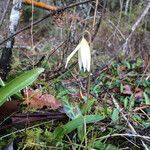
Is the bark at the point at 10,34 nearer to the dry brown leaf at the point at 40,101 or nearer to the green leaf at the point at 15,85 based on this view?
the dry brown leaf at the point at 40,101

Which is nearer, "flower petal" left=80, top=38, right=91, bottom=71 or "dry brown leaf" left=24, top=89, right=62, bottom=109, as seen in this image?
"flower petal" left=80, top=38, right=91, bottom=71

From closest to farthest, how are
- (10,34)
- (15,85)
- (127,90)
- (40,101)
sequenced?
(15,85) < (40,101) < (10,34) < (127,90)

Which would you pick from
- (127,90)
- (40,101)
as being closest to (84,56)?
(40,101)

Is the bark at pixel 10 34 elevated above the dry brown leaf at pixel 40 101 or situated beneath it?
elevated above

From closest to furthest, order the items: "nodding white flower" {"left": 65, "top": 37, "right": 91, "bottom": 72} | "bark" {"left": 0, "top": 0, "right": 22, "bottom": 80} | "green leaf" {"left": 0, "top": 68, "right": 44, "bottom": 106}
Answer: "nodding white flower" {"left": 65, "top": 37, "right": 91, "bottom": 72} → "green leaf" {"left": 0, "top": 68, "right": 44, "bottom": 106} → "bark" {"left": 0, "top": 0, "right": 22, "bottom": 80}

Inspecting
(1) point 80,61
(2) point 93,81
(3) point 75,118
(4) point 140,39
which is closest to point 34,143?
(3) point 75,118

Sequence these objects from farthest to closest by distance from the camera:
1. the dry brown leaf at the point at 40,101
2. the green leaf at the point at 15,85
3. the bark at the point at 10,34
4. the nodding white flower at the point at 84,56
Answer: the bark at the point at 10,34 < the dry brown leaf at the point at 40,101 < the green leaf at the point at 15,85 < the nodding white flower at the point at 84,56

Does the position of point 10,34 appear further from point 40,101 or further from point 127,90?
point 127,90

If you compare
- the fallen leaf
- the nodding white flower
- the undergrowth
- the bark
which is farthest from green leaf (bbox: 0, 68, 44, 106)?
the fallen leaf

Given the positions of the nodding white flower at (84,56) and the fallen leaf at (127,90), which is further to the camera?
the fallen leaf at (127,90)

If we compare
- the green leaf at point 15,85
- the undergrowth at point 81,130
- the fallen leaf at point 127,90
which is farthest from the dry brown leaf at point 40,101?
the fallen leaf at point 127,90

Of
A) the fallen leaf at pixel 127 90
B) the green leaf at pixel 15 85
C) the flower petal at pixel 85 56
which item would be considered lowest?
the fallen leaf at pixel 127 90

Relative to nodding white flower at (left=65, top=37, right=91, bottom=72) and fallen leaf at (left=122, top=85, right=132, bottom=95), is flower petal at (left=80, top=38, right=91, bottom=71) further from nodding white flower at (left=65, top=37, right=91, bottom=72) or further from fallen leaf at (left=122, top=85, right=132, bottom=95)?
fallen leaf at (left=122, top=85, right=132, bottom=95)
